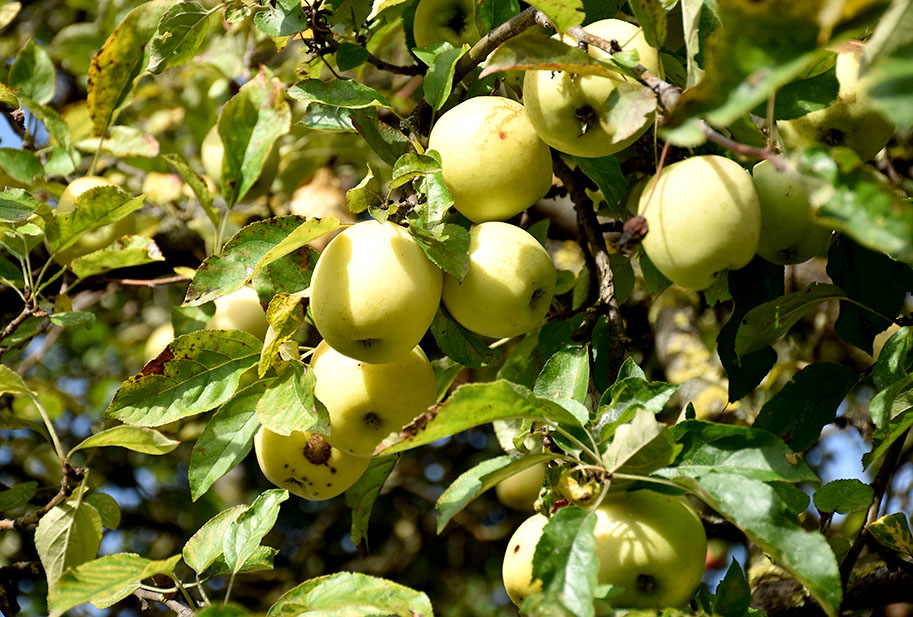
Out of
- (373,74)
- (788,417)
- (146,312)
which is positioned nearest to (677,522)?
(788,417)

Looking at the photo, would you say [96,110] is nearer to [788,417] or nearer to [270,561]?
[270,561]

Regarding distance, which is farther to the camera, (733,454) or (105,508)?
(105,508)

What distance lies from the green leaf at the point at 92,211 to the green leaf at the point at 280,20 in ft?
1.28

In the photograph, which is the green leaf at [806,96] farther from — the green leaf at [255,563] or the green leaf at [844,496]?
the green leaf at [255,563]

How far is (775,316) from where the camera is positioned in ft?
3.67

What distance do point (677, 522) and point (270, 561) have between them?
1.82 feet

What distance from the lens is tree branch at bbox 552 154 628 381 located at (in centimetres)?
112

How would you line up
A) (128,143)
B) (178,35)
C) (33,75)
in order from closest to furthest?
(178,35) < (33,75) < (128,143)

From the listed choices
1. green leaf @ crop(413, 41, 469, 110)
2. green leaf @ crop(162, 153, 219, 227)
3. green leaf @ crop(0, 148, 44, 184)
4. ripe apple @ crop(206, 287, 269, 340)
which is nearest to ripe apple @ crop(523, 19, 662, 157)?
green leaf @ crop(413, 41, 469, 110)

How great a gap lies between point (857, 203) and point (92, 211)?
125cm

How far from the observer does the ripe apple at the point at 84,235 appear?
1.68m

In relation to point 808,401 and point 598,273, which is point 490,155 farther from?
point 808,401

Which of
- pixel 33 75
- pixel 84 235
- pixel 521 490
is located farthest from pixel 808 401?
pixel 33 75

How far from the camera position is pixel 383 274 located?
3.26 feet
